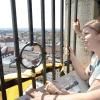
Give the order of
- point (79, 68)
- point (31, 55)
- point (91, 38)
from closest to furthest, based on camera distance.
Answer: point (91, 38) < point (31, 55) < point (79, 68)

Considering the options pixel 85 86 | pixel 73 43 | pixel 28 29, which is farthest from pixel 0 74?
pixel 73 43

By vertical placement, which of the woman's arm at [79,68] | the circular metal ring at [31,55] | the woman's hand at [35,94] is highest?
the circular metal ring at [31,55]

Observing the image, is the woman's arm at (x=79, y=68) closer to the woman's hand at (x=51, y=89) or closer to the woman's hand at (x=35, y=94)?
the woman's hand at (x=51, y=89)

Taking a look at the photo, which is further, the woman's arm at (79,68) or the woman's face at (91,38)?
the woman's arm at (79,68)

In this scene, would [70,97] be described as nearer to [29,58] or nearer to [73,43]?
[29,58]

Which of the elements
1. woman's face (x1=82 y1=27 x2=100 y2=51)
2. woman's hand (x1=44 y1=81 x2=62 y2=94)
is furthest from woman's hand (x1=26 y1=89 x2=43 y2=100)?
woman's face (x1=82 y1=27 x2=100 y2=51)

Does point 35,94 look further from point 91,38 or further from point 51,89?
point 91,38

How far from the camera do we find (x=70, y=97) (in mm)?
1449

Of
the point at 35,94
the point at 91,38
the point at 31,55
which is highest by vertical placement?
the point at 91,38

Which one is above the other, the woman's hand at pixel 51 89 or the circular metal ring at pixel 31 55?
the circular metal ring at pixel 31 55

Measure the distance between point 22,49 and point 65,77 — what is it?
41 cm

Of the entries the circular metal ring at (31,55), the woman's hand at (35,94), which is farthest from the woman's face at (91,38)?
the woman's hand at (35,94)

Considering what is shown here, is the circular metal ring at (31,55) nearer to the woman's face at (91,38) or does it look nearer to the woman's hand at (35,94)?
the woman's hand at (35,94)

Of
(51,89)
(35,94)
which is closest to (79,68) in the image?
(51,89)
